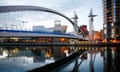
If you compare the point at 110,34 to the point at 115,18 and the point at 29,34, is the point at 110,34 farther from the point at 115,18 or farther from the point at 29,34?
the point at 29,34

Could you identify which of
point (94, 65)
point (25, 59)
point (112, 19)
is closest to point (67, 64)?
point (94, 65)

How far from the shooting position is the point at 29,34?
180 feet

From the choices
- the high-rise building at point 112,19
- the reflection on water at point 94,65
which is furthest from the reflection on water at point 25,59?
the high-rise building at point 112,19

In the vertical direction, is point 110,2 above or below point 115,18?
above

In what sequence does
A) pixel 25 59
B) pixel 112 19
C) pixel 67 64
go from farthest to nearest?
1. pixel 112 19
2. pixel 25 59
3. pixel 67 64

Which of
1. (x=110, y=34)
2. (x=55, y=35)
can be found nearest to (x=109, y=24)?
(x=110, y=34)

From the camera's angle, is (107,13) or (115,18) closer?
(115,18)

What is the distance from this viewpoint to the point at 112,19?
10712cm

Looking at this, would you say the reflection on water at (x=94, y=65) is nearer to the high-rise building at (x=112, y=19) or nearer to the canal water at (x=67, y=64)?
the canal water at (x=67, y=64)

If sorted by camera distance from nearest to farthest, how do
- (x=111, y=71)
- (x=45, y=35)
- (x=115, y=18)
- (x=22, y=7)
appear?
(x=111, y=71) → (x=22, y=7) → (x=45, y=35) → (x=115, y=18)

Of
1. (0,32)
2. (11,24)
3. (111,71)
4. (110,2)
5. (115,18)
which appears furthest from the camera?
(110,2)

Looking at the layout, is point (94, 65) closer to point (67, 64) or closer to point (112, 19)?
point (67, 64)

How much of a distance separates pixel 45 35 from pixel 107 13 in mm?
59687

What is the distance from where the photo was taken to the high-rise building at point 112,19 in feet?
340
